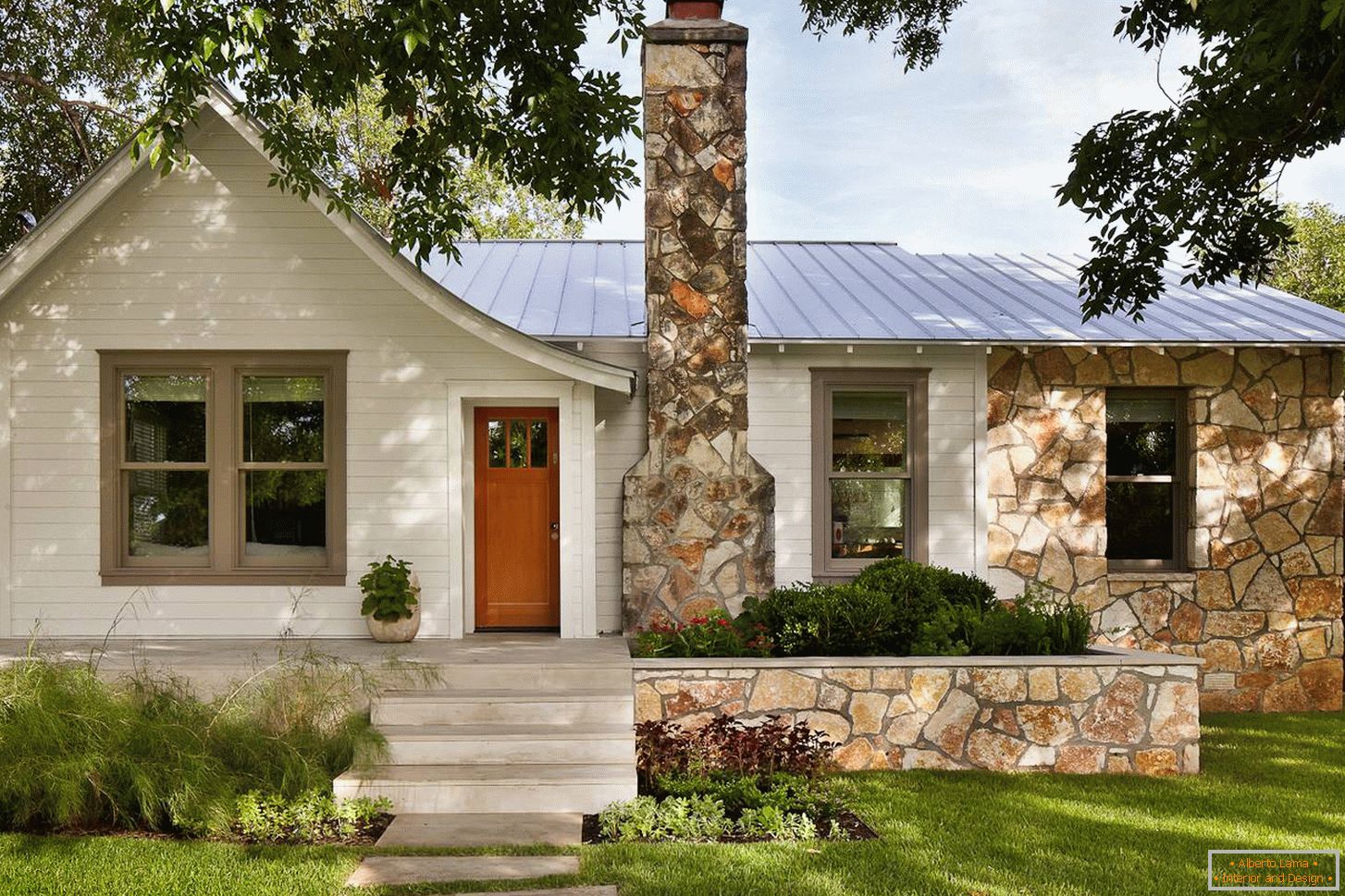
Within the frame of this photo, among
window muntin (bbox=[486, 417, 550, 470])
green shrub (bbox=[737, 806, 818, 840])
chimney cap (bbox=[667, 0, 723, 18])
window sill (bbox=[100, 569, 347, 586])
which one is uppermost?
chimney cap (bbox=[667, 0, 723, 18])

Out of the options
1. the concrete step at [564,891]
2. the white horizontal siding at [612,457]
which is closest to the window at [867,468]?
the white horizontal siding at [612,457]

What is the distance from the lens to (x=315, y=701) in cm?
682

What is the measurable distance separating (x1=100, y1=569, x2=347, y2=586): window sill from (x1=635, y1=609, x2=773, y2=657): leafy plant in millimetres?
2933

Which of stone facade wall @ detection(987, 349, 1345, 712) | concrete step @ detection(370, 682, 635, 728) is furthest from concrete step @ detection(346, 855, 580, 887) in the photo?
stone facade wall @ detection(987, 349, 1345, 712)

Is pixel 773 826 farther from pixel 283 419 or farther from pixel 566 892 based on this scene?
pixel 283 419

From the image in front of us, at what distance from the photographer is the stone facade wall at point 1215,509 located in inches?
418

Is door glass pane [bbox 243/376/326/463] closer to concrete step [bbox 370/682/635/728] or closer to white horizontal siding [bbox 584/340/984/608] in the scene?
white horizontal siding [bbox 584/340/984/608]

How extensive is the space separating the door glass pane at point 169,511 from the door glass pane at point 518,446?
2.64 m

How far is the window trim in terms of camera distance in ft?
36.1

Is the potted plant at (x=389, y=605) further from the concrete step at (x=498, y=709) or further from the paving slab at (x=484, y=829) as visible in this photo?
the paving slab at (x=484, y=829)

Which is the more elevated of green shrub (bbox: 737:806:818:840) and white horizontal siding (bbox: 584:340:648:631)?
white horizontal siding (bbox: 584:340:648:631)

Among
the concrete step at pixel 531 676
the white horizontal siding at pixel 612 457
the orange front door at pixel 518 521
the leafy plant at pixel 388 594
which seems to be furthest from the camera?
the white horizontal siding at pixel 612 457

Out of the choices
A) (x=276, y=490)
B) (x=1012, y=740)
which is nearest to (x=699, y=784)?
(x=1012, y=740)

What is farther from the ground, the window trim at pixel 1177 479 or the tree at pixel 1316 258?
the tree at pixel 1316 258
